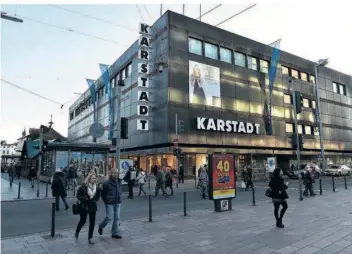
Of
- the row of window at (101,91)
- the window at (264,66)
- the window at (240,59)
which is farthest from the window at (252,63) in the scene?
the row of window at (101,91)

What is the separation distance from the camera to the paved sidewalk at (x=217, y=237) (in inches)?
254

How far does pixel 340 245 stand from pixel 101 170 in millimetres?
21556

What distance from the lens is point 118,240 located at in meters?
7.38

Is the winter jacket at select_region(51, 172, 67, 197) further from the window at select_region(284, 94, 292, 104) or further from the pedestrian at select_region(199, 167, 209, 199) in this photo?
the window at select_region(284, 94, 292, 104)

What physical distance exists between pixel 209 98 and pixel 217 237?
27.2 m

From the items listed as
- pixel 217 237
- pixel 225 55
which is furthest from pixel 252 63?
pixel 217 237

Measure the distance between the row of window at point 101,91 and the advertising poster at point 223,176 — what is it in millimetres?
28449

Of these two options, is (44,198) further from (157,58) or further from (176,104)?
(157,58)

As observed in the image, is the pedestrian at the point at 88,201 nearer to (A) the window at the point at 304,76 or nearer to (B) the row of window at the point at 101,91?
(B) the row of window at the point at 101,91

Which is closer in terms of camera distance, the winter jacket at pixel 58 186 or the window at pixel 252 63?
the winter jacket at pixel 58 186

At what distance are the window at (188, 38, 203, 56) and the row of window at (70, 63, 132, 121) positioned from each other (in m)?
9.59

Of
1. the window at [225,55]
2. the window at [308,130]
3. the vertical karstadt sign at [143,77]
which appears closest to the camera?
the vertical karstadt sign at [143,77]

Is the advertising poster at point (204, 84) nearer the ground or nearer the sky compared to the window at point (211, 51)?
nearer the ground

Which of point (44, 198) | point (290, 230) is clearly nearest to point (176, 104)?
point (44, 198)
